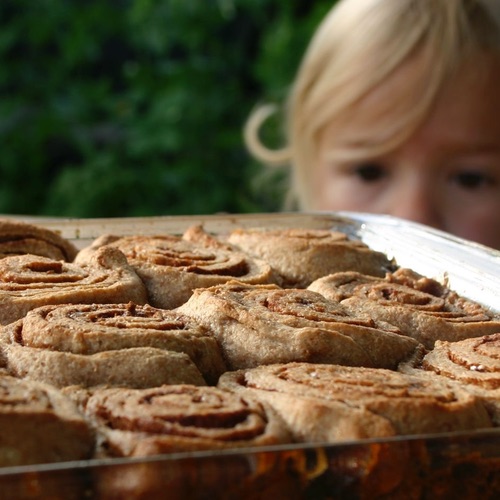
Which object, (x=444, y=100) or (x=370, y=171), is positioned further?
(x=370, y=171)

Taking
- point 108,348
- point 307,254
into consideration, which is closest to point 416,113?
point 307,254

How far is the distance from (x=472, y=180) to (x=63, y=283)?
174 centimetres

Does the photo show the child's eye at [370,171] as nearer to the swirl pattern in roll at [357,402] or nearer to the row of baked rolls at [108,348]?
the row of baked rolls at [108,348]

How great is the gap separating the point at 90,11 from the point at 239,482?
4.09 metres

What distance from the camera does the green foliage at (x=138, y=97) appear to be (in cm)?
427

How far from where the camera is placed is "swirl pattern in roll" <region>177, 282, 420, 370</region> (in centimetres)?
112

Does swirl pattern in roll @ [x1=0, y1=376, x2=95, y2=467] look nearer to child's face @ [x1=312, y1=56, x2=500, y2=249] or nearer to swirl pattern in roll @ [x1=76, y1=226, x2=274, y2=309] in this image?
swirl pattern in roll @ [x1=76, y1=226, x2=274, y2=309]

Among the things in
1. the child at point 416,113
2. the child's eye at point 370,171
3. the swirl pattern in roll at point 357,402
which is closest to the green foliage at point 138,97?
the child at point 416,113

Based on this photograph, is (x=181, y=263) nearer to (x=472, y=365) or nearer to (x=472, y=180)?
(x=472, y=365)

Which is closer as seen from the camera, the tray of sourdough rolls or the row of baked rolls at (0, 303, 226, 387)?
the tray of sourdough rolls

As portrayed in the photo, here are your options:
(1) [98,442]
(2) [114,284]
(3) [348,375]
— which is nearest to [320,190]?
(2) [114,284]

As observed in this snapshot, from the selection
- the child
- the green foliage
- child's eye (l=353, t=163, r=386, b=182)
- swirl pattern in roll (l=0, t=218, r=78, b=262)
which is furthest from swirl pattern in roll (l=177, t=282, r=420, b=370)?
the green foliage

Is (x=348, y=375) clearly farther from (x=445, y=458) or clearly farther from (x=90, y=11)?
(x=90, y=11)

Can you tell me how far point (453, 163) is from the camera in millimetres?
2682
